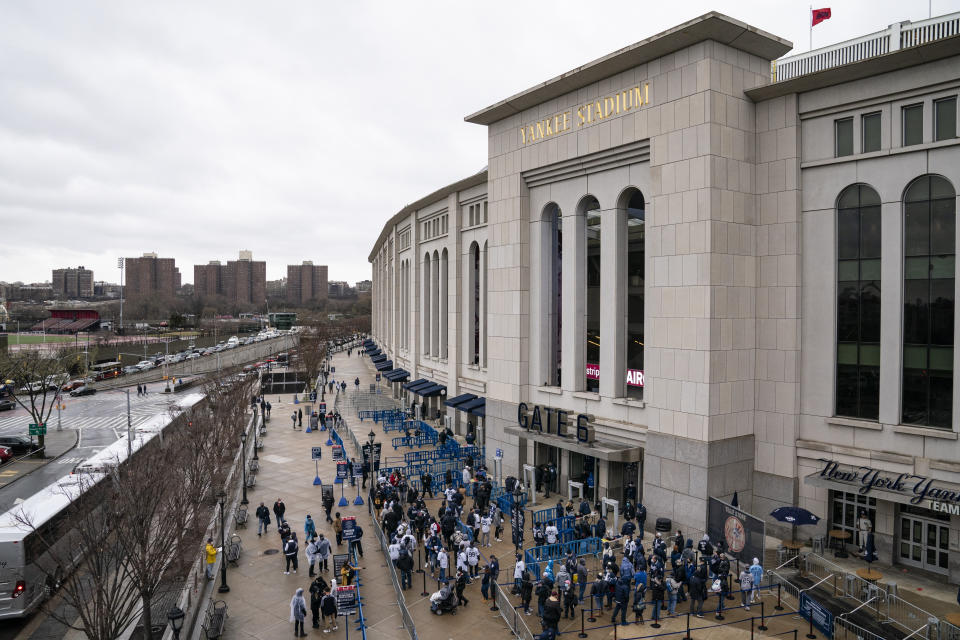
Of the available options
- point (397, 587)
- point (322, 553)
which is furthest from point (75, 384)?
point (397, 587)

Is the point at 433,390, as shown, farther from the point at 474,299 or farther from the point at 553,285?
the point at 553,285

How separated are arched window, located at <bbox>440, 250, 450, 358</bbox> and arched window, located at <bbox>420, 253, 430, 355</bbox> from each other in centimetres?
447

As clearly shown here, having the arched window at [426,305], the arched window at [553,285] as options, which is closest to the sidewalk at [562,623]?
the arched window at [553,285]

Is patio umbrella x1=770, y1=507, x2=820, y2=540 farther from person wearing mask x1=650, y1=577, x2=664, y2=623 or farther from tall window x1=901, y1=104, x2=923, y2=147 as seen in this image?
tall window x1=901, y1=104, x2=923, y2=147

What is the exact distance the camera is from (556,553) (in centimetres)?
2045

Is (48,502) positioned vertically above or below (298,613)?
above

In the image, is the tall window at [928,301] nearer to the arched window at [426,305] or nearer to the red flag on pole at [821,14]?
the red flag on pole at [821,14]

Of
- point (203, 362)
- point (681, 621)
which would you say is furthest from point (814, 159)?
point (203, 362)

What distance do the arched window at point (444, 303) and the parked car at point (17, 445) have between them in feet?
97.6

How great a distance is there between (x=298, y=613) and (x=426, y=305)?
37.0m

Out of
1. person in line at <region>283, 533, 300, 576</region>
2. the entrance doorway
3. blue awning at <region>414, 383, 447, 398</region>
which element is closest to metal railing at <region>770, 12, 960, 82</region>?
the entrance doorway

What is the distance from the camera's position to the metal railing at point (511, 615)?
51.4ft

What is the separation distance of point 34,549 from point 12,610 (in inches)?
65.2

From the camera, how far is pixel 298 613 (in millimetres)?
15906
